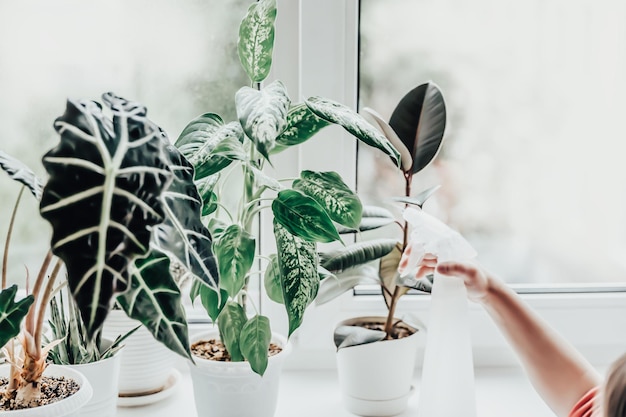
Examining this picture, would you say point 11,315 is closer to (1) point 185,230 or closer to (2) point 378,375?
(1) point 185,230

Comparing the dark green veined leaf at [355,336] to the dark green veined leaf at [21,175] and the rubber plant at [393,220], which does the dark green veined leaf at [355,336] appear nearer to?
the rubber plant at [393,220]

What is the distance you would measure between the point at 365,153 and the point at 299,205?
0.41 metres

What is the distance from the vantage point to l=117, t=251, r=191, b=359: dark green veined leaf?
2.50ft

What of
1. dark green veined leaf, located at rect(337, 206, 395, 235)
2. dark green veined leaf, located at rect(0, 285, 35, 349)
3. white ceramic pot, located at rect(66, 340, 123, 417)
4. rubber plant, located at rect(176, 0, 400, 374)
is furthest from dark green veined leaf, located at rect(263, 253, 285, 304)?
dark green veined leaf, located at rect(0, 285, 35, 349)

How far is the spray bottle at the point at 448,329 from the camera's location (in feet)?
3.22

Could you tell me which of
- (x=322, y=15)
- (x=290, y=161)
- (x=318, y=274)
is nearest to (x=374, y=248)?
(x=318, y=274)

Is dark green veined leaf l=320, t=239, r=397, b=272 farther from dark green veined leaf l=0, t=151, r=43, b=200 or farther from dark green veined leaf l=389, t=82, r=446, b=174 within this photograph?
dark green veined leaf l=0, t=151, r=43, b=200

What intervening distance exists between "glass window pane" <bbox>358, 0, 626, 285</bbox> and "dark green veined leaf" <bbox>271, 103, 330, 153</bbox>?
0.32 metres

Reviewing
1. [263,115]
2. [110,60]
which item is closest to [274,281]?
[263,115]

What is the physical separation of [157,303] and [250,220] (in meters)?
0.28

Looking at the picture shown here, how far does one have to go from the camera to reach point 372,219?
1.08 metres

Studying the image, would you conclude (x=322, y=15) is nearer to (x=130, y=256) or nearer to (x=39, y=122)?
(x=39, y=122)

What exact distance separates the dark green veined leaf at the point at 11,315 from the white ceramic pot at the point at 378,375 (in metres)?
0.47

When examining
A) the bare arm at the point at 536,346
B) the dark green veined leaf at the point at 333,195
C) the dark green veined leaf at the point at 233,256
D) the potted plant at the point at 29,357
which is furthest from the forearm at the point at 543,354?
the potted plant at the point at 29,357
